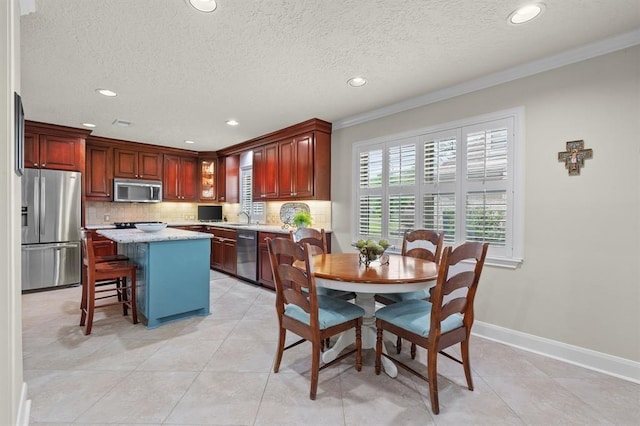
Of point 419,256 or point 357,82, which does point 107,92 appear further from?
point 419,256

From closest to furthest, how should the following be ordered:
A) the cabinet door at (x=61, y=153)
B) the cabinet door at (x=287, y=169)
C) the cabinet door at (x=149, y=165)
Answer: the cabinet door at (x=61, y=153), the cabinet door at (x=287, y=169), the cabinet door at (x=149, y=165)

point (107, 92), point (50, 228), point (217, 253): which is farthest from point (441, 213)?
point (50, 228)

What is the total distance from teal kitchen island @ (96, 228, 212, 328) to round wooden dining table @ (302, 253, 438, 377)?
1478 millimetres

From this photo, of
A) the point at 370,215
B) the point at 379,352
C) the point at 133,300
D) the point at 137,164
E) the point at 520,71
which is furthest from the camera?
the point at 137,164

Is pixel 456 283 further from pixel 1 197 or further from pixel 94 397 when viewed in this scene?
pixel 94 397

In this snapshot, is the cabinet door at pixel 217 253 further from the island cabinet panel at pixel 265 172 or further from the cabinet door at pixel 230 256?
the island cabinet panel at pixel 265 172

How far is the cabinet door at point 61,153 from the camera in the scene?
4316 mm

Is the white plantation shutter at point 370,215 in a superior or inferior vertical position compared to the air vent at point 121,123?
inferior

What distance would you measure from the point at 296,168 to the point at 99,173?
3.56m

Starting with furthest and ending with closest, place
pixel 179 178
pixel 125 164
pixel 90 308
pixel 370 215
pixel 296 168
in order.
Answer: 1. pixel 179 178
2. pixel 125 164
3. pixel 296 168
4. pixel 370 215
5. pixel 90 308

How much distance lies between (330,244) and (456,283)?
2606mm

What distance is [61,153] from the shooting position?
4.45 m

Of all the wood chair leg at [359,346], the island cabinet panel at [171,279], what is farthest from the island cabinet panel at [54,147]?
the wood chair leg at [359,346]

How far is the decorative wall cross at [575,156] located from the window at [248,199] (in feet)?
14.7
